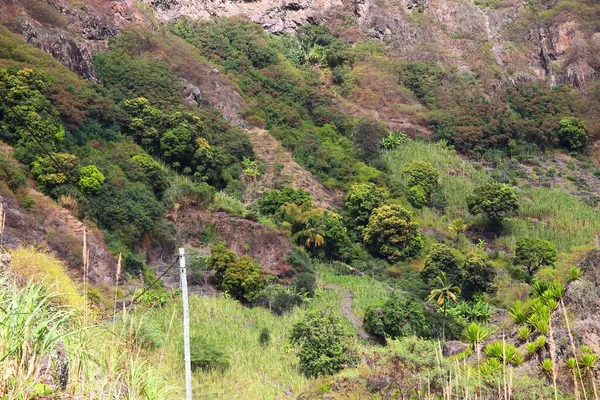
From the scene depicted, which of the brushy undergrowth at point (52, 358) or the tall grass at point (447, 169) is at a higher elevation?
the brushy undergrowth at point (52, 358)

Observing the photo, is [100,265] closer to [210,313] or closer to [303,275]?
[210,313]

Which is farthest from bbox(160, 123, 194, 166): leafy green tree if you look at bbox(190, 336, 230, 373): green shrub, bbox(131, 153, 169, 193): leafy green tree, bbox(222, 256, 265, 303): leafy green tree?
bbox(190, 336, 230, 373): green shrub

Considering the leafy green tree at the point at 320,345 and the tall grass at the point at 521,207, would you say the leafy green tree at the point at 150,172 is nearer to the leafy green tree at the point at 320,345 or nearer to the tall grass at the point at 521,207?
the leafy green tree at the point at 320,345

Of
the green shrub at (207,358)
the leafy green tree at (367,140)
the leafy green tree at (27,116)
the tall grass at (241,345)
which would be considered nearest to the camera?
the tall grass at (241,345)

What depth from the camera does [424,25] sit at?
88.9 metres

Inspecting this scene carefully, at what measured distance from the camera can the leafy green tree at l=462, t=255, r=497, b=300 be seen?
41.9 meters

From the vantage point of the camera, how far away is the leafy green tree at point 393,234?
47.5 meters

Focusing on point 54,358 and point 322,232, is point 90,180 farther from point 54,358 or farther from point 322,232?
point 54,358

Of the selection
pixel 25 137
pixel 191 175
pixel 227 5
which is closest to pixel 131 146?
pixel 191 175

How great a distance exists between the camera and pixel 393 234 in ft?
157

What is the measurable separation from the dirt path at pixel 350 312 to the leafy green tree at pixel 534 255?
1289 cm

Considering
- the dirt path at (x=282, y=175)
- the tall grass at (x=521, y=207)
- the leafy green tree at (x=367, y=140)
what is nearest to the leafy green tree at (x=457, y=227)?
the tall grass at (x=521, y=207)

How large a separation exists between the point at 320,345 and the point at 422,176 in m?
31.2

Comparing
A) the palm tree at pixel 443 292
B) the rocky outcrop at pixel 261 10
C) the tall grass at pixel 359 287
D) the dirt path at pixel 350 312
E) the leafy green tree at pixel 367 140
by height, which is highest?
the rocky outcrop at pixel 261 10
